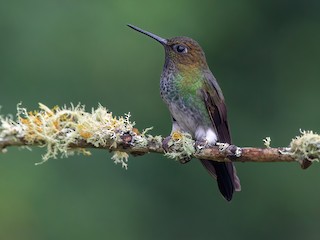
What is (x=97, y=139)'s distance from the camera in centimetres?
320

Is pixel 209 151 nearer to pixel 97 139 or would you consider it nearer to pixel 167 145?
pixel 167 145

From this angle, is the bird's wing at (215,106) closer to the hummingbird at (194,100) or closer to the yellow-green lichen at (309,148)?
the hummingbird at (194,100)

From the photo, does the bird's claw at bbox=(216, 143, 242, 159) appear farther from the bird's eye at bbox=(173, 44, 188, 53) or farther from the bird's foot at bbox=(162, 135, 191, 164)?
the bird's eye at bbox=(173, 44, 188, 53)

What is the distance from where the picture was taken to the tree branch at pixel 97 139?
9.96 ft

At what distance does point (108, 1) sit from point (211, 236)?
248 cm

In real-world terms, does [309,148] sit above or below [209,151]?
below

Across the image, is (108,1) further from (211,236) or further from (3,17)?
(211,236)

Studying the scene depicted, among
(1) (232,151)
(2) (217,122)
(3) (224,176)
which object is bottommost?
(1) (232,151)

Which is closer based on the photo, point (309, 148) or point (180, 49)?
point (309, 148)

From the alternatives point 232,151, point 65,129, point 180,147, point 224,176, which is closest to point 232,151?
point 232,151

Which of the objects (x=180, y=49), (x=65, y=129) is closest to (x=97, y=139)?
(x=65, y=129)

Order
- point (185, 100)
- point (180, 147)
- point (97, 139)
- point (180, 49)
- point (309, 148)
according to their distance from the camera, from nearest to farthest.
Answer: point (309, 148) < point (97, 139) < point (180, 147) < point (185, 100) < point (180, 49)

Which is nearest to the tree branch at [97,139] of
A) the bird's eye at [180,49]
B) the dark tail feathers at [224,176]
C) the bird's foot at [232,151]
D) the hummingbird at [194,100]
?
the bird's foot at [232,151]

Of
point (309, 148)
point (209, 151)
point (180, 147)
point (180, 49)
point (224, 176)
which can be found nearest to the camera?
point (309, 148)
